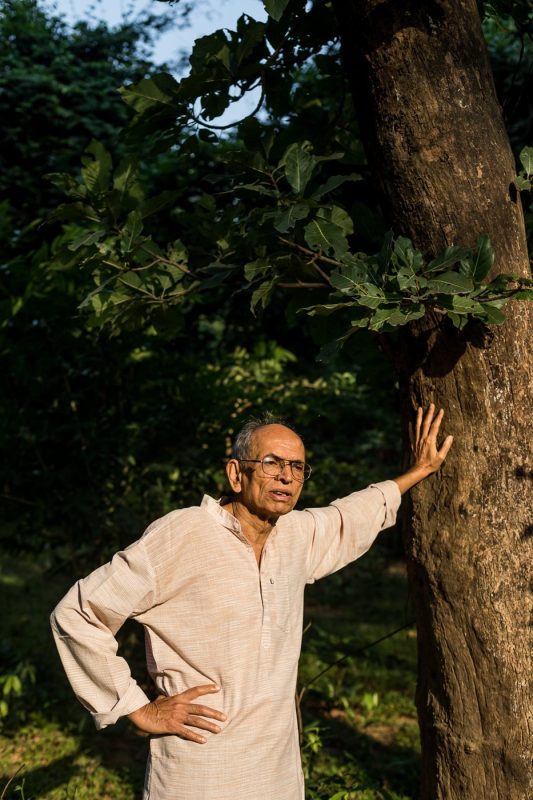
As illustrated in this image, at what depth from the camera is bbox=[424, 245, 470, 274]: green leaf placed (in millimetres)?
2801

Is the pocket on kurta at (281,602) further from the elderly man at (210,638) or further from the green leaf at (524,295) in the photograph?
the green leaf at (524,295)

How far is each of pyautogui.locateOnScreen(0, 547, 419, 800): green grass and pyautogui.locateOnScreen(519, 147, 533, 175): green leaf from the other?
2.14 m

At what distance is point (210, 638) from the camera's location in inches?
108

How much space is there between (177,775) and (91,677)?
402 mm

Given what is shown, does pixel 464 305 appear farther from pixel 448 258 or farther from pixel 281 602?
pixel 281 602

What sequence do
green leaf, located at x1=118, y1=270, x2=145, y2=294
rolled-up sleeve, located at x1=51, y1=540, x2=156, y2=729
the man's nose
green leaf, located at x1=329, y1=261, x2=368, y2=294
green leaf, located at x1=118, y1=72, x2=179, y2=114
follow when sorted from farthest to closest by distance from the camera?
green leaf, located at x1=118, y1=270, x2=145, y2=294
green leaf, located at x1=118, y1=72, x2=179, y2=114
the man's nose
green leaf, located at x1=329, y1=261, x2=368, y2=294
rolled-up sleeve, located at x1=51, y1=540, x2=156, y2=729

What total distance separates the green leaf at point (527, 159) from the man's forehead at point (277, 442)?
48.5 inches

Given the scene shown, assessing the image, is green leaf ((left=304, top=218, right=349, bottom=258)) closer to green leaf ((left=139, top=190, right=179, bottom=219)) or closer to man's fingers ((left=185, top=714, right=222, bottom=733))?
green leaf ((left=139, top=190, right=179, bottom=219))

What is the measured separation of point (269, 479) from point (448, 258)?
910 mm

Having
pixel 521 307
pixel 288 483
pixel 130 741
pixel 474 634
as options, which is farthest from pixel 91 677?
pixel 130 741

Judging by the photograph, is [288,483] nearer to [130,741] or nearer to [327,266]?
[327,266]

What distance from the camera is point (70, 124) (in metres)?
11.0

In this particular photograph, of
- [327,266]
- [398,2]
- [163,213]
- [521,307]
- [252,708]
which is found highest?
[163,213]

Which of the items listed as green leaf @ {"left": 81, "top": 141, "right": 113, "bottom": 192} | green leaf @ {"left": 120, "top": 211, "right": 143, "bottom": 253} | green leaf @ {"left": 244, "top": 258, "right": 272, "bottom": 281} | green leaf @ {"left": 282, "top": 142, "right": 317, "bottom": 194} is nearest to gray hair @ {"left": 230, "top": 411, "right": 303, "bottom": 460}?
green leaf @ {"left": 244, "top": 258, "right": 272, "bottom": 281}
